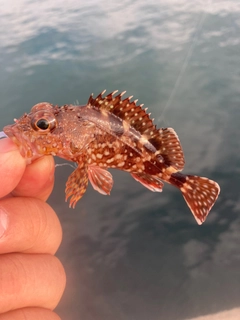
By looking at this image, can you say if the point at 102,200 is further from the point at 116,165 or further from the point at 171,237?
the point at 116,165

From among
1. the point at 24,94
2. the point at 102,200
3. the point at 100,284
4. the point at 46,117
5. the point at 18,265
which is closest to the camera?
the point at 46,117

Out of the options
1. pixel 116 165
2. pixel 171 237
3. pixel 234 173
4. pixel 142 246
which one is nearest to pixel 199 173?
pixel 234 173

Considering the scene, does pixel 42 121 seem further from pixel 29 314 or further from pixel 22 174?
pixel 29 314

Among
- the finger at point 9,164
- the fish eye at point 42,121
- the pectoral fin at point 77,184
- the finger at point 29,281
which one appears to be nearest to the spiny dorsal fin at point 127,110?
the fish eye at point 42,121

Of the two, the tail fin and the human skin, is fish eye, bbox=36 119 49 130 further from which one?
the tail fin

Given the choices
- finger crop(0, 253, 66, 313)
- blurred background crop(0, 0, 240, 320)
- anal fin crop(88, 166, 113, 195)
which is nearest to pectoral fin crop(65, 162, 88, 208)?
anal fin crop(88, 166, 113, 195)

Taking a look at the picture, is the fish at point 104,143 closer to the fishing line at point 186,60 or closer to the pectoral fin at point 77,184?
the pectoral fin at point 77,184
